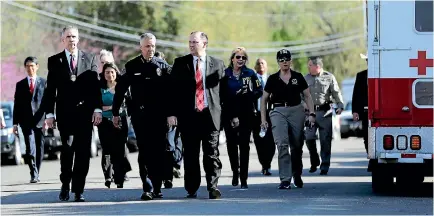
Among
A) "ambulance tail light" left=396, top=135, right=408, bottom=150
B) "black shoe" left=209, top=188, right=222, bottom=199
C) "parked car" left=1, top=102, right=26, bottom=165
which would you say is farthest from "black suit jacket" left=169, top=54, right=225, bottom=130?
"parked car" left=1, top=102, right=26, bottom=165

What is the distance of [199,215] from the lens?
13844 millimetres

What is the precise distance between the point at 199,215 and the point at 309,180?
6176 millimetres

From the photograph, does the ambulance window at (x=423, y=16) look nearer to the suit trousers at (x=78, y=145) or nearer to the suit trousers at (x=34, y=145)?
the suit trousers at (x=78, y=145)

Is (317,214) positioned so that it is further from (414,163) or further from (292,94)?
(292,94)

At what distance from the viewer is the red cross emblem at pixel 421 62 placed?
51.8 feet

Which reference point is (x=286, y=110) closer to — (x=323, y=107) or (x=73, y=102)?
(x=73, y=102)

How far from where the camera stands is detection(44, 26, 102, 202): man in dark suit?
16.0 m

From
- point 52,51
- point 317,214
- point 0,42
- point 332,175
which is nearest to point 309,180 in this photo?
point 332,175

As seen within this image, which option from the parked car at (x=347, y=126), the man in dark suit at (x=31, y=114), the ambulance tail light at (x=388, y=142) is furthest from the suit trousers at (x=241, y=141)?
the parked car at (x=347, y=126)

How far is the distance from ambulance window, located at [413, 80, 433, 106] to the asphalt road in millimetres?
1094

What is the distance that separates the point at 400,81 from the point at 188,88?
2387mm

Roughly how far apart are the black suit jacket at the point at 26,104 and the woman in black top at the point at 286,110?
4.45 metres

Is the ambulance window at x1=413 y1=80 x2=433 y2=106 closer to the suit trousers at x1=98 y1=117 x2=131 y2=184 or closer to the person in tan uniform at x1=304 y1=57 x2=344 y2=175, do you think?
the suit trousers at x1=98 y1=117 x2=131 y2=184

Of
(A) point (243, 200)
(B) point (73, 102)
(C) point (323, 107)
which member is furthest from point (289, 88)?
(C) point (323, 107)
